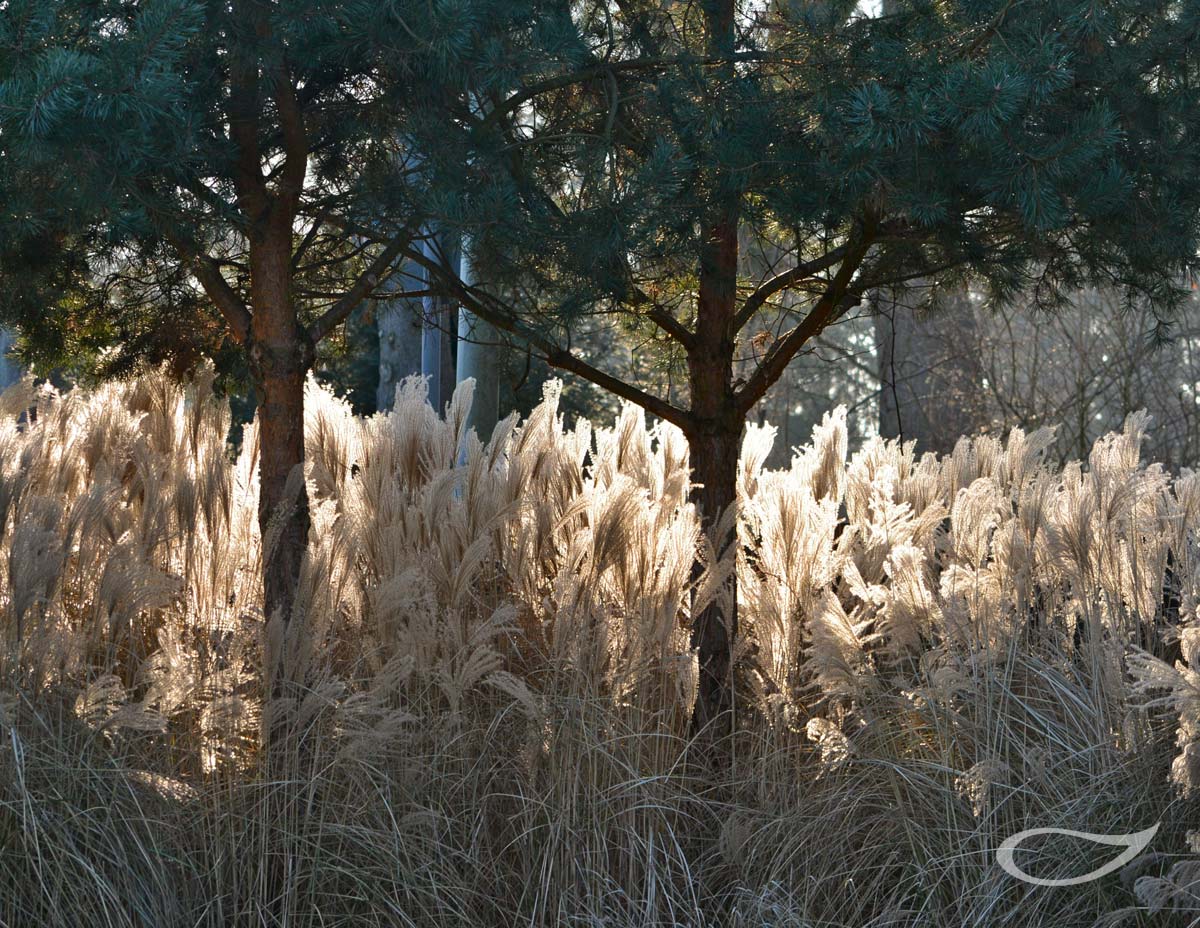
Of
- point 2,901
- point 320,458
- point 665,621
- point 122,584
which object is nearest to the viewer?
point 2,901

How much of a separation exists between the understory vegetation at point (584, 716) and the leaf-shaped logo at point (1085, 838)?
1.1 inches

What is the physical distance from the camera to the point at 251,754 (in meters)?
3.30

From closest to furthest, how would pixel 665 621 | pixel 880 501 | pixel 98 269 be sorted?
pixel 665 621 < pixel 98 269 < pixel 880 501

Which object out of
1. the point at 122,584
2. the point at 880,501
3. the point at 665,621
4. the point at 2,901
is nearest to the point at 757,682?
the point at 665,621

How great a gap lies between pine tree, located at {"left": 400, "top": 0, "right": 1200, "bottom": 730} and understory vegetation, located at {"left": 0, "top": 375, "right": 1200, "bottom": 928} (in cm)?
39

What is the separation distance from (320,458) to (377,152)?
1.62m

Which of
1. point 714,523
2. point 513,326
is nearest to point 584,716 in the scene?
point 714,523

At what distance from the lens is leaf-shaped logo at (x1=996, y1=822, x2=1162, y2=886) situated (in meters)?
2.94

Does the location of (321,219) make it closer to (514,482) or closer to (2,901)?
(514,482)

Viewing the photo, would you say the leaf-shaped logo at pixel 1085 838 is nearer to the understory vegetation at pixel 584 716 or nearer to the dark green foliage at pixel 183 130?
the understory vegetation at pixel 584 716

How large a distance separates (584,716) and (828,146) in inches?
64.2

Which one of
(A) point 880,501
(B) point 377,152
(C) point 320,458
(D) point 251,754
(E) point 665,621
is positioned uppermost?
(B) point 377,152

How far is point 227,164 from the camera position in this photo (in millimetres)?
3406

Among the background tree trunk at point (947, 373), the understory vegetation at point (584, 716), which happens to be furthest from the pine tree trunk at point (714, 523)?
the background tree trunk at point (947, 373)
